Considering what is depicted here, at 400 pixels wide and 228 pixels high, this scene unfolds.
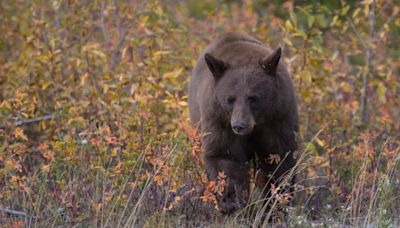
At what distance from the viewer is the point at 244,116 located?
17.8 feet

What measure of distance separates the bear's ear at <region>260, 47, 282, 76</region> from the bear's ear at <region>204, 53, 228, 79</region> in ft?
0.89

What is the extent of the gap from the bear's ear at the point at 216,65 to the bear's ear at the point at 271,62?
0.27 m

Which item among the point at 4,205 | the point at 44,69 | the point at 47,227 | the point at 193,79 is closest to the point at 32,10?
the point at 44,69

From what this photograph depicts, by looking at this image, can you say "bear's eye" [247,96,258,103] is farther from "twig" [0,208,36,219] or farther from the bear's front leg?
"twig" [0,208,36,219]

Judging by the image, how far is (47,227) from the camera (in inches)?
205

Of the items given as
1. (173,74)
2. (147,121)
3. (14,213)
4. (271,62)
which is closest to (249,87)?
(271,62)

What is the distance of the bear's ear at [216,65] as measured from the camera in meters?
5.65

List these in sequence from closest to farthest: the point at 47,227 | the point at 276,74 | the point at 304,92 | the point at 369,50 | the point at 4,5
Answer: the point at 47,227 → the point at 276,74 → the point at 304,92 → the point at 369,50 → the point at 4,5

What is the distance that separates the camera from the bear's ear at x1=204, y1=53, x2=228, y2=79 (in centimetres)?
565

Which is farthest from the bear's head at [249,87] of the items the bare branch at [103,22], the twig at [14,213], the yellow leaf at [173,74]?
the bare branch at [103,22]

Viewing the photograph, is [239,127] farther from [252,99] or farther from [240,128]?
[252,99]

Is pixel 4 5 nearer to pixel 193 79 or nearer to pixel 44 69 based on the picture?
pixel 44 69

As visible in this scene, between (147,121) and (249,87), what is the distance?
2.77 feet

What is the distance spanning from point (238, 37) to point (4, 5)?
12.7 ft
